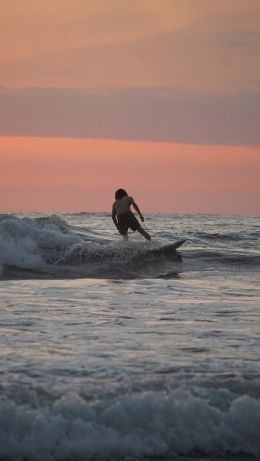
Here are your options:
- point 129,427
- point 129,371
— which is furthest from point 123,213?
point 129,427

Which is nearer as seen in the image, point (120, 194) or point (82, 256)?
point (82, 256)

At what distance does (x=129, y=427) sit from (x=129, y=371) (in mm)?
1191

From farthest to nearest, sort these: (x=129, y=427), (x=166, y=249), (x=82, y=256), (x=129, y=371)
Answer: (x=166, y=249) < (x=82, y=256) < (x=129, y=371) < (x=129, y=427)

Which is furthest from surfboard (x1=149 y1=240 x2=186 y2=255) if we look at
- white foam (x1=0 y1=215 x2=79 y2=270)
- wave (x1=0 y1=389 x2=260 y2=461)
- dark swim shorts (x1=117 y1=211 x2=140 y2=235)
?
wave (x1=0 y1=389 x2=260 y2=461)

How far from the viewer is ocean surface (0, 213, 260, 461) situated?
5.77 m

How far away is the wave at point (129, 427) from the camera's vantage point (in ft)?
18.5

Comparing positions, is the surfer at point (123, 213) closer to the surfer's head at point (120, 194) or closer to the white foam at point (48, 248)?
the surfer's head at point (120, 194)

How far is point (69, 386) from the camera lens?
6547 millimetres

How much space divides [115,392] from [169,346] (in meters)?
1.98

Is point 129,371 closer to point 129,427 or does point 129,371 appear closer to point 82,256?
point 129,427

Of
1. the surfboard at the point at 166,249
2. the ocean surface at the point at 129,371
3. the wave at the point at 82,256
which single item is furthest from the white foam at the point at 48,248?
the ocean surface at the point at 129,371

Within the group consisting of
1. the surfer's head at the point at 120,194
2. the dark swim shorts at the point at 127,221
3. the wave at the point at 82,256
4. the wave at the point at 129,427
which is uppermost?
the surfer's head at the point at 120,194

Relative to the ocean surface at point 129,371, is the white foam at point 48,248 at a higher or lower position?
higher

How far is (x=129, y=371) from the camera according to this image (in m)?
7.07
